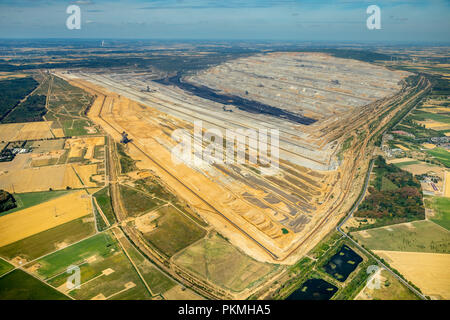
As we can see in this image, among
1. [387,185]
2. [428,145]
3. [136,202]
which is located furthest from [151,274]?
[428,145]

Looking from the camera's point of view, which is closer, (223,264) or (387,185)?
(223,264)

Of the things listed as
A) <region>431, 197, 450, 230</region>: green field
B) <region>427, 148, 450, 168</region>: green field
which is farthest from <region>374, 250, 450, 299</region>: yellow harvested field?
<region>427, 148, 450, 168</region>: green field

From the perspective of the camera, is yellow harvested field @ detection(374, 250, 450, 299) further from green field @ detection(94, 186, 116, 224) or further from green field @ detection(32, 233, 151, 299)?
green field @ detection(94, 186, 116, 224)

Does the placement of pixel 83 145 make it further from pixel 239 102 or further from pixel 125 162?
pixel 239 102

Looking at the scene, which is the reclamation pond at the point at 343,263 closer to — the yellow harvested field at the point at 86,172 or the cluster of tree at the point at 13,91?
the yellow harvested field at the point at 86,172

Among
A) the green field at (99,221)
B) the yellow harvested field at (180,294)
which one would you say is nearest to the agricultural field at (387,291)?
the yellow harvested field at (180,294)
